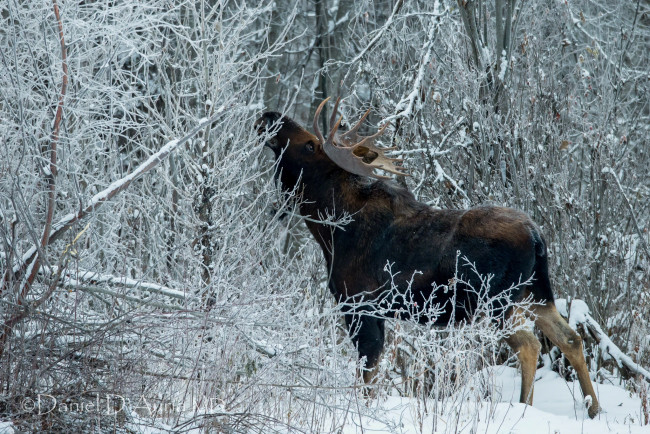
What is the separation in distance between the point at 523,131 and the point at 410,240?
204cm

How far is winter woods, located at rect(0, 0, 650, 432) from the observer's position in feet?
13.5

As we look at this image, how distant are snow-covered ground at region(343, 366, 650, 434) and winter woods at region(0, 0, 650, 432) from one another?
0.18 meters

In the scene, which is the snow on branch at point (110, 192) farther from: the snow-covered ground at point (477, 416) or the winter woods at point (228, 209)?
the snow-covered ground at point (477, 416)

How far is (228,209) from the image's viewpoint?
715 cm

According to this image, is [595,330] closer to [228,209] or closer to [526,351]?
[526,351]

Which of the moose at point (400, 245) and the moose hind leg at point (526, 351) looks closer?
the moose at point (400, 245)

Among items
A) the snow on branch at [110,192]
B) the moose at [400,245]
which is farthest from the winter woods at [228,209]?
the moose at [400,245]

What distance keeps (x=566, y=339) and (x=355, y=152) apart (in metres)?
2.33

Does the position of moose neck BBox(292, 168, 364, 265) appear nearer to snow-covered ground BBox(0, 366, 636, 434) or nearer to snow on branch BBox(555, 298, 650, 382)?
snow-covered ground BBox(0, 366, 636, 434)

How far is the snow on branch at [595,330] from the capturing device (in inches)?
274

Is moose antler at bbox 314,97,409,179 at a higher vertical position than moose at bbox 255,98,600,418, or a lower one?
higher

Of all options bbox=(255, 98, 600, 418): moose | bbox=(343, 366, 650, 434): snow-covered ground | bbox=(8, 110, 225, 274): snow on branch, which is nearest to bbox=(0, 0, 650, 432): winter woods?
bbox=(8, 110, 225, 274): snow on branch

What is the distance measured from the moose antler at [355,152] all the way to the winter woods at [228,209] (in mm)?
535

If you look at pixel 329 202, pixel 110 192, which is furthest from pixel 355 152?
pixel 110 192
